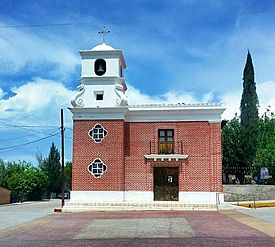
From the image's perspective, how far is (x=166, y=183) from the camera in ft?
97.1

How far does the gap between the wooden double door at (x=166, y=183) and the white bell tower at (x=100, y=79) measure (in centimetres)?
527

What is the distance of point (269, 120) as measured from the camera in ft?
196

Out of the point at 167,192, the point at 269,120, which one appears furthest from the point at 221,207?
the point at 269,120

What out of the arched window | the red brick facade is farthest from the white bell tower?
the red brick facade

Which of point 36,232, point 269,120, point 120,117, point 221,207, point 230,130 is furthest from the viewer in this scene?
point 269,120

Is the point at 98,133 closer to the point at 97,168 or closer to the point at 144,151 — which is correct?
the point at 97,168

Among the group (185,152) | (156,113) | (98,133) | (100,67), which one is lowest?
(185,152)

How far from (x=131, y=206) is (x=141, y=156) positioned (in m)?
4.04

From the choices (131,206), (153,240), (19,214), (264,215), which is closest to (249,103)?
(131,206)

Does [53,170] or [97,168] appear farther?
[53,170]

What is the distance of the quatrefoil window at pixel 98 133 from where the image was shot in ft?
96.4

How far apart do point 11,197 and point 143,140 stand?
21.4m

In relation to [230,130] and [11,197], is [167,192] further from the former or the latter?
[11,197]

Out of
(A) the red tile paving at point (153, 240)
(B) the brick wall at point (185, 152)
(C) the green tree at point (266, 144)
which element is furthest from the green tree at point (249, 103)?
(A) the red tile paving at point (153, 240)
